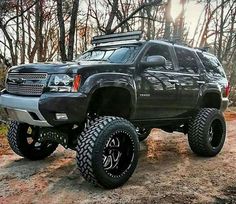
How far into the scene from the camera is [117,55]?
5957 millimetres

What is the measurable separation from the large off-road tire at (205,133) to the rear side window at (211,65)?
0.98 meters

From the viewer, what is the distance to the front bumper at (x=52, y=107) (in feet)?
15.7

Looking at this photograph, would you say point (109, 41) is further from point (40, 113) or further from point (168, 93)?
point (40, 113)

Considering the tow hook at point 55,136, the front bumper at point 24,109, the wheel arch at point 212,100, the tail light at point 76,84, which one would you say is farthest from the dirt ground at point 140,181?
the tail light at point 76,84

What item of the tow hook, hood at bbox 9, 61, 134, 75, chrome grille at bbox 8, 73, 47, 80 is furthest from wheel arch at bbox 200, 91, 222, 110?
chrome grille at bbox 8, 73, 47, 80

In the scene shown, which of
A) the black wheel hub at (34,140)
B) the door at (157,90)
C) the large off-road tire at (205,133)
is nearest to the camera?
the door at (157,90)

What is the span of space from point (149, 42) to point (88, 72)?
168 centimetres

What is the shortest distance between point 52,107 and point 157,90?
2014mm

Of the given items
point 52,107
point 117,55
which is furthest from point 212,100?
point 52,107

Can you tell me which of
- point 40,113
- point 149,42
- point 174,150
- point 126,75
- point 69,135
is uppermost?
point 149,42

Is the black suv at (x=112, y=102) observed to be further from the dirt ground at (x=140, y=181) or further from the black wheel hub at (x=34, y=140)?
the dirt ground at (x=140, y=181)

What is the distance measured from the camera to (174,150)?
7578 millimetres

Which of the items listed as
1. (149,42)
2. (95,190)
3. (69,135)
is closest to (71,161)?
(69,135)

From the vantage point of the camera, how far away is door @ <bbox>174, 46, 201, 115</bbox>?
6.70 metres
